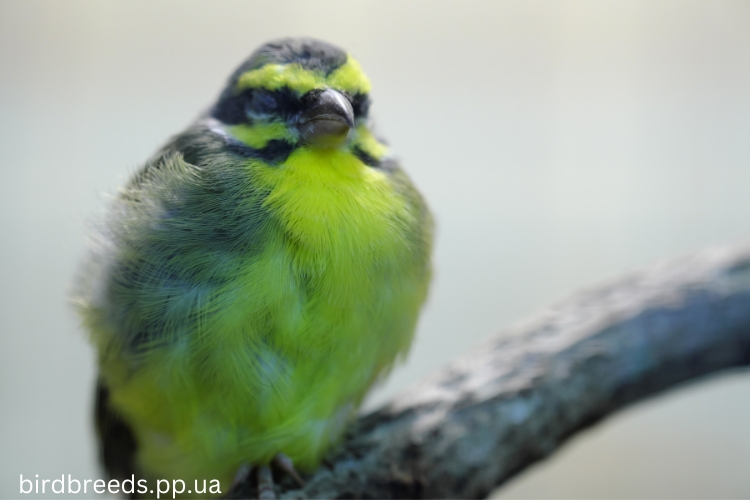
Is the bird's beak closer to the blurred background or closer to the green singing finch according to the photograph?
the green singing finch

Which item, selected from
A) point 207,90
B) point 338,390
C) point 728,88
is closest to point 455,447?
point 338,390

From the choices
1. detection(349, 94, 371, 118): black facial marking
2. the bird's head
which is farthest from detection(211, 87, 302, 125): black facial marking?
detection(349, 94, 371, 118): black facial marking

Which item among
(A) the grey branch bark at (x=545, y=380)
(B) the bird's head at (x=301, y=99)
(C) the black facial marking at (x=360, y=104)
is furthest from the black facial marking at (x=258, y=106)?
(A) the grey branch bark at (x=545, y=380)

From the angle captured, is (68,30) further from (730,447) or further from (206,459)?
(730,447)

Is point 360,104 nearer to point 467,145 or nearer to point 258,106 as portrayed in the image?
point 258,106

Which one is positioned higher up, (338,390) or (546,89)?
(546,89)

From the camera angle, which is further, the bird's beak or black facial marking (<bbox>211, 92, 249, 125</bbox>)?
black facial marking (<bbox>211, 92, 249, 125</bbox>)

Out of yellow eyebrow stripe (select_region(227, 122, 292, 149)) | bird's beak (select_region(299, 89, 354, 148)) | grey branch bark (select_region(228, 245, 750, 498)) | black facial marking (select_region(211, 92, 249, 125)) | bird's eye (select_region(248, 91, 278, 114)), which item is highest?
black facial marking (select_region(211, 92, 249, 125))
